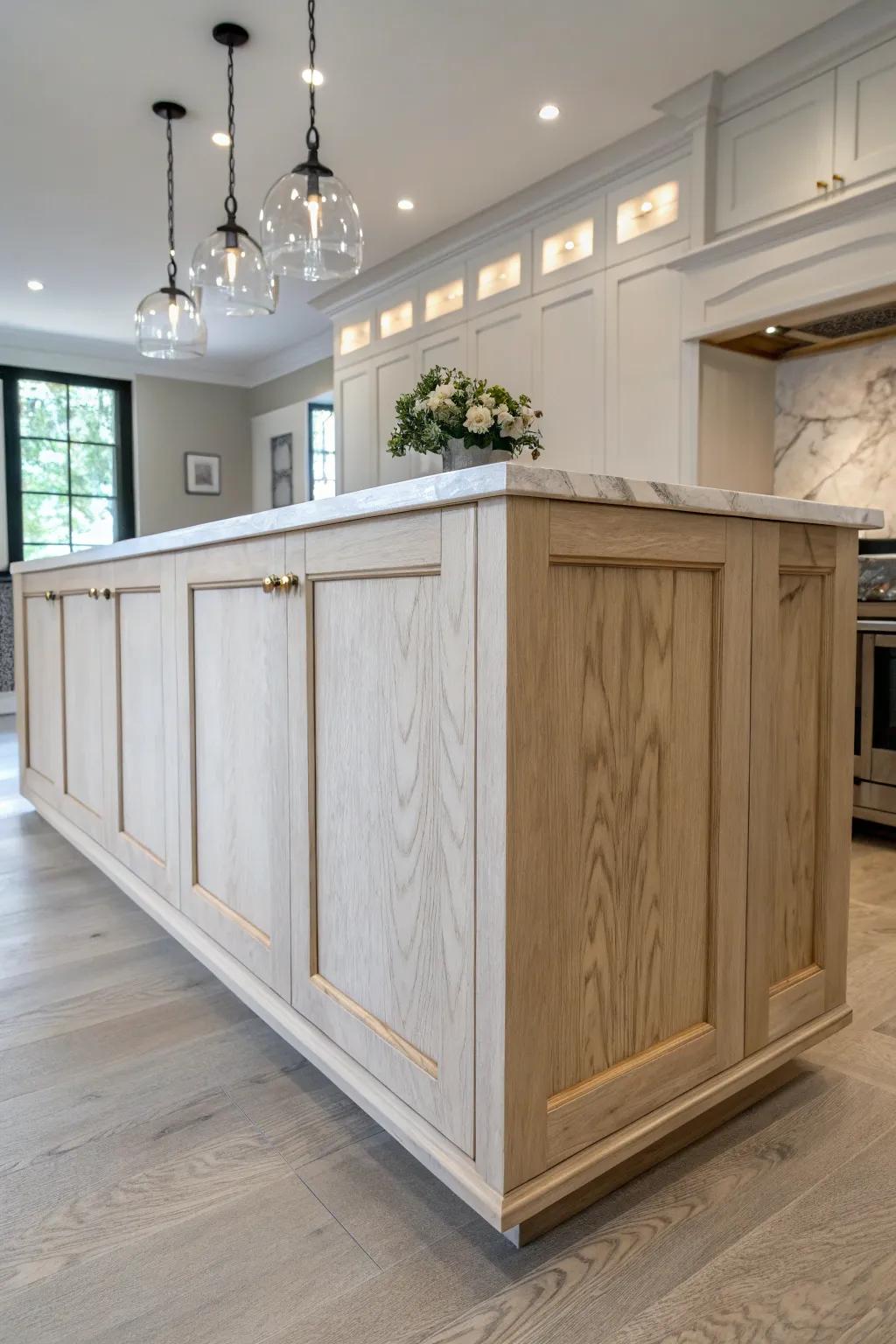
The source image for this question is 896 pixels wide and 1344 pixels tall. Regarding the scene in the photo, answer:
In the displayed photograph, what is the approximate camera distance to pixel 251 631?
1.43 m

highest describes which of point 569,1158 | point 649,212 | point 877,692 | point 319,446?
point 649,212

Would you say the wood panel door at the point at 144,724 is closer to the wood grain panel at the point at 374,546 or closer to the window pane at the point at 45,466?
the wood grain panel at the point at 374,546

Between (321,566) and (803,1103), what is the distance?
3.56 feet

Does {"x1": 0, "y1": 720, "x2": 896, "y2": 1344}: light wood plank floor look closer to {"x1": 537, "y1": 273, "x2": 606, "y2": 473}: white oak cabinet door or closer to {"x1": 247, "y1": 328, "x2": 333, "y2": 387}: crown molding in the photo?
{"x1": 537, "y1": 273, "x2": 606, "y2": 473}: white oak cabinet door

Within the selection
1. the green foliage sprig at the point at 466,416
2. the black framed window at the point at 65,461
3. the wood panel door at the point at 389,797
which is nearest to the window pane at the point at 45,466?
the black framed window at the point at 65,461

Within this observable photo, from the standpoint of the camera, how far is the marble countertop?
34.7 inches

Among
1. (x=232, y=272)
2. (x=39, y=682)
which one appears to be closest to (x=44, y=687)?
(x=39, y=682)

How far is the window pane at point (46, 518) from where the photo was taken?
6.12 metres

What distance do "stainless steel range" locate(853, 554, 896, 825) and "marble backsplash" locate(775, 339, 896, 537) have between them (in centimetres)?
39

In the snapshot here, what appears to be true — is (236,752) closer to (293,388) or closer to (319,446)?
(319,446)

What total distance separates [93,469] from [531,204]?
156 inches

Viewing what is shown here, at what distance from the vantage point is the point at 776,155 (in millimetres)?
2967

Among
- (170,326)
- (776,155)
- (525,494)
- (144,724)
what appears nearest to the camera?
(525,494)

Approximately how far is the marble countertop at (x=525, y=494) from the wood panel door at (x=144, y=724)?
33cm
